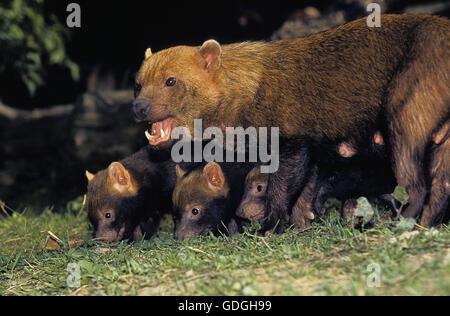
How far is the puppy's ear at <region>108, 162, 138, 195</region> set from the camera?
21.7ft

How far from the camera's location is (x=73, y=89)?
41.1 ft

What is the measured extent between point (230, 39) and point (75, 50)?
3363 mm

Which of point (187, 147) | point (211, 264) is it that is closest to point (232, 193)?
point (187, 147)

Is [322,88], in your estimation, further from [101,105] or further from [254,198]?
[101,105]

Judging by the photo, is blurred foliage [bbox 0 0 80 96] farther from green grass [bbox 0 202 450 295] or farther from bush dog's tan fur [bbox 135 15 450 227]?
green grass [bbox 0 202 450 295]

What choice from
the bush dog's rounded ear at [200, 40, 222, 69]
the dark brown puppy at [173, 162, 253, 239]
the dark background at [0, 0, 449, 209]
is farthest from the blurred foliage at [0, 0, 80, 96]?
the bush dog's rounded ear at [200, 40, 222, 69]

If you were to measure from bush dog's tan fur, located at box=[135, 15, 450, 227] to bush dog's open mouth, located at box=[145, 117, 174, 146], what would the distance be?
0.04 feet

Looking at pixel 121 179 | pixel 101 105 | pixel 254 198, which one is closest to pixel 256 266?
pixel 254 198

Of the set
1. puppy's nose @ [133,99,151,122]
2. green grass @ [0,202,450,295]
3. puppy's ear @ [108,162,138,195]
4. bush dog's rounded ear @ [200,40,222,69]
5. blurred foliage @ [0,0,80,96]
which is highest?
blurred foliage @ [0,0,80,96]

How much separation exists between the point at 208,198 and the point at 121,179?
1164 millimetres

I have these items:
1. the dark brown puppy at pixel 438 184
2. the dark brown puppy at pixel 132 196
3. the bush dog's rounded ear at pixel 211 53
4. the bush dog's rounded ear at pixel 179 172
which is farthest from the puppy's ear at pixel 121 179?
the dark brown puppy at pixel 438 184

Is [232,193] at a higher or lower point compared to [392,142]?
lower
